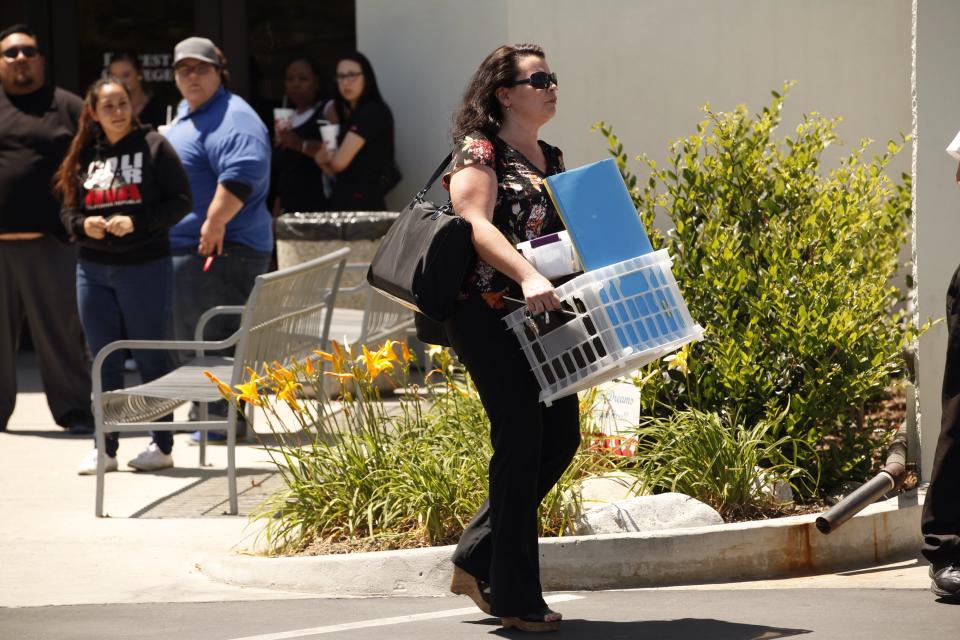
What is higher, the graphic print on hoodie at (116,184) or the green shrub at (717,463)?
the graphic print on hoodie at (116,184)

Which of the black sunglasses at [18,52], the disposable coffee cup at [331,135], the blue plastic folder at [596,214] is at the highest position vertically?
the black sunglasses at [18,52]

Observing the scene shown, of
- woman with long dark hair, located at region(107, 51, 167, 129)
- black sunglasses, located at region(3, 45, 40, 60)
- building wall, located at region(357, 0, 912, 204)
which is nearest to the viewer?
black sunglasses, located at region(3, 45, 40, 60)

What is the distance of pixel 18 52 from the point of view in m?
9.53

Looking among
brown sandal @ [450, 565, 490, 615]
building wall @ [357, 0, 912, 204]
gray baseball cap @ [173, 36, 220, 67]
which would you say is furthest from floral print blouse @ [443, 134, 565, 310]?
building wall @ [357, 0, 912, 204]

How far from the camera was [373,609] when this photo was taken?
5.56 m

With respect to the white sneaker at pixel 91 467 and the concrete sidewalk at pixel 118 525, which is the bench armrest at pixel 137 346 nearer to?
the concrete sidewalk at pixel 118 525

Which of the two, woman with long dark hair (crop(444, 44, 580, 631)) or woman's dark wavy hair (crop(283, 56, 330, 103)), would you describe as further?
woman's dark wavy hair (crop(283, 56, 330, 103))

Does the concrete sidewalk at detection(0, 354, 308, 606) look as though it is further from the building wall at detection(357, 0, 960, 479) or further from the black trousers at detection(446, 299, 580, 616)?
the building wall at detection(357, 0, 960, 479)

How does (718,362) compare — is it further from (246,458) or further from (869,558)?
(246,458)

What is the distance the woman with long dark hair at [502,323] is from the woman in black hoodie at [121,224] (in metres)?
3.58

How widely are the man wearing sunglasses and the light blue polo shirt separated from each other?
0.98 metres

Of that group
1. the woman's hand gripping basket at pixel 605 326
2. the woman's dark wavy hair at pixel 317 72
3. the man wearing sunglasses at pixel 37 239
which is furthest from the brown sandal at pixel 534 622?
the woman's dark wavy hair at pixel 317 72

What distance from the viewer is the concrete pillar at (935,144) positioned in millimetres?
6449

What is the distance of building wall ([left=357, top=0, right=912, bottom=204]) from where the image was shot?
11000 mm
